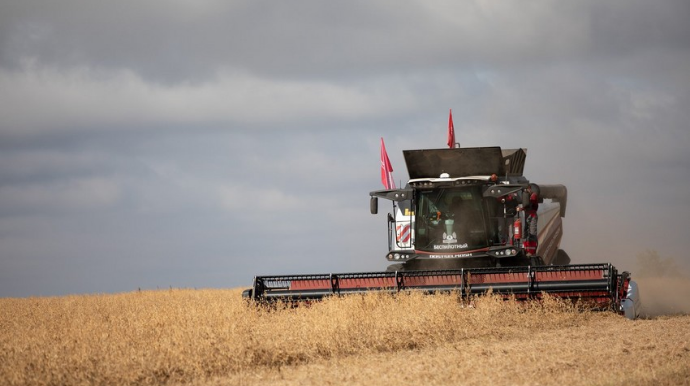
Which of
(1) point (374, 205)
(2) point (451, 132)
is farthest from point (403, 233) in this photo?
(2) point (451, 132)

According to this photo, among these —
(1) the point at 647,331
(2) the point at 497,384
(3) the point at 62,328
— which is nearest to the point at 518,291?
(1) the point at 647,331

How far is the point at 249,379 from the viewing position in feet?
30.1

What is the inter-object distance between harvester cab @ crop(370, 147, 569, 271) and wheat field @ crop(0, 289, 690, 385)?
2.19 meters

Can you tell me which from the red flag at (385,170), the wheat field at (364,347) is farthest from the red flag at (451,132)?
the wheat field at (364,347)

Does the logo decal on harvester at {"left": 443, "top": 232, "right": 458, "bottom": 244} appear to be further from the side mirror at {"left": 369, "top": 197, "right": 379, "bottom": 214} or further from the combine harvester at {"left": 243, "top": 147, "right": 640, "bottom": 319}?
the side mirror at {"left": 369, "top": 197, "right": 379, "bottom": 214}

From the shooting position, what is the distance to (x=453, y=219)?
16703 millimetres

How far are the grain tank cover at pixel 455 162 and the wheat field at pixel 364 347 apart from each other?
3.54 meters

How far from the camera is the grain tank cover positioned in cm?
1692

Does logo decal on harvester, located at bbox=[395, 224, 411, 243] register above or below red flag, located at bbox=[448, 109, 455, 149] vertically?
below

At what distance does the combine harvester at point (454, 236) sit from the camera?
49.5 feet

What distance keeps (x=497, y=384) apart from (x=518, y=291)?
6.32m

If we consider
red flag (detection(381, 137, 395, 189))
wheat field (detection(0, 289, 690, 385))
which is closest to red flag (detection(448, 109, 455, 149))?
red flag (detection(381, 137, 395, 189))

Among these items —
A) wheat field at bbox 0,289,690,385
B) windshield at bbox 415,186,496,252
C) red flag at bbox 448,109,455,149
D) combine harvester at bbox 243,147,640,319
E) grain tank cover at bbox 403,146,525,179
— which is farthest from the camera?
red flag at bbox 448,109,455,149

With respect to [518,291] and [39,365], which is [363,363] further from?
[518,291]
